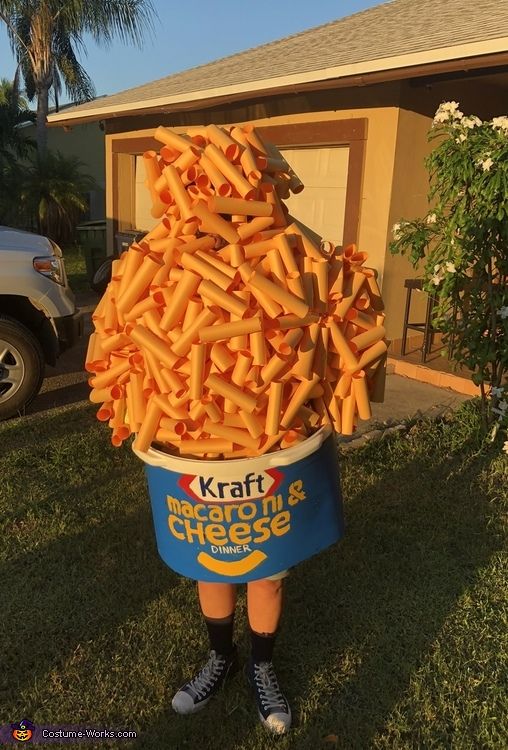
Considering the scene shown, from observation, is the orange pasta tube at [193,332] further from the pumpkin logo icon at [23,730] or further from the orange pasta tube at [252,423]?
the pumpkin logo icon at [23,730]

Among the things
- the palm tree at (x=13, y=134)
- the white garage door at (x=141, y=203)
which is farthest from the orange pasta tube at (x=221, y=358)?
the palm tree at (x=13, y=134)

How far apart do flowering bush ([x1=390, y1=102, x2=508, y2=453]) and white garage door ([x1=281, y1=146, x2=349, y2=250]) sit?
2.41 meters

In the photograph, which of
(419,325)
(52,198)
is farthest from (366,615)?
(52,198)

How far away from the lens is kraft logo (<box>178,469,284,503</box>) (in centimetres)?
188

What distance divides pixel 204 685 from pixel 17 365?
3.38 metres

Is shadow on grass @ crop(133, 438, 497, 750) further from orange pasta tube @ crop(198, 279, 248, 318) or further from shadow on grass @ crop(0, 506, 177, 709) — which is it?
orange pasta tube @ crop(198, 279, 248, 318)

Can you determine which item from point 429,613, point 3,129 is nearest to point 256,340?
point 429,613

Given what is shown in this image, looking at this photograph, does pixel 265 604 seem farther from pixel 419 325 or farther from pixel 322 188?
pixel 322 188

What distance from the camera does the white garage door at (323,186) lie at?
684cm

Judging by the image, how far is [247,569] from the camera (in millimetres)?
2004

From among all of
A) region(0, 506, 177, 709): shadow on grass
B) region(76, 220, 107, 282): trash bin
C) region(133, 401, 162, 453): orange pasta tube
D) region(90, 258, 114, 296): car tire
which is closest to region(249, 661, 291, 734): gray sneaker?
region(0, 506, 177, 709): shadow on grass

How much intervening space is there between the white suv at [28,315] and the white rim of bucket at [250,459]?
11.0ft

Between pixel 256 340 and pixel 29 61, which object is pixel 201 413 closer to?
pixel 256 340

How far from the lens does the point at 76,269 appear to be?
1395 centimetres
